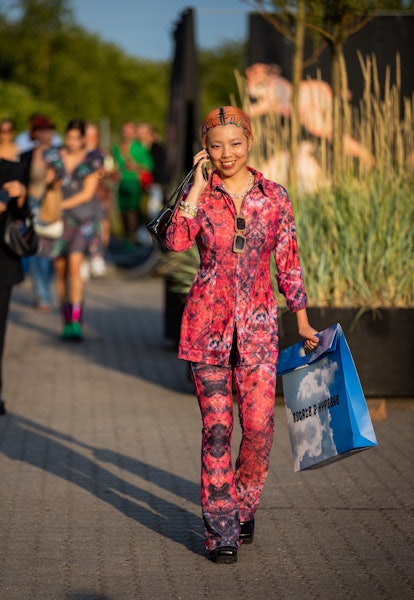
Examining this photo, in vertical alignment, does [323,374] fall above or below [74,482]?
above

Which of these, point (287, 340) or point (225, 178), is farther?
point (287, 340)

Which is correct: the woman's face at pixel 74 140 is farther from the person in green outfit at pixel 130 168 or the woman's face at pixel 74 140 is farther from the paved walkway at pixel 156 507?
the person in green outfit at pixel 130 168

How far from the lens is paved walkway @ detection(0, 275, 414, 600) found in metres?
5.23

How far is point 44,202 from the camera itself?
12.2 metres

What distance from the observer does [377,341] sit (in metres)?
8.88

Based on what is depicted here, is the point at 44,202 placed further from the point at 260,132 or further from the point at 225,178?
the point at 225,178

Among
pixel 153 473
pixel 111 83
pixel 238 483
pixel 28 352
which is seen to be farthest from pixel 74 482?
pixel 111 83

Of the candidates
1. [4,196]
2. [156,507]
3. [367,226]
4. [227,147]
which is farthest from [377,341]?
[227,147]

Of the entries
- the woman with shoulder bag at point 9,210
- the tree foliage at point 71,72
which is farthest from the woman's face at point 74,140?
the tree foliage at point 71,72

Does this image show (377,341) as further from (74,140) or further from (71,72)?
(71,72)

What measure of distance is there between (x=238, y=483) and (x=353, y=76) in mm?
7629

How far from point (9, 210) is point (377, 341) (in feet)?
8.23

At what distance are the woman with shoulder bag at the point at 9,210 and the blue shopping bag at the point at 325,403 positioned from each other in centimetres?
306

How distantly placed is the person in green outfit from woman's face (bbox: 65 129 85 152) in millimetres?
9525
